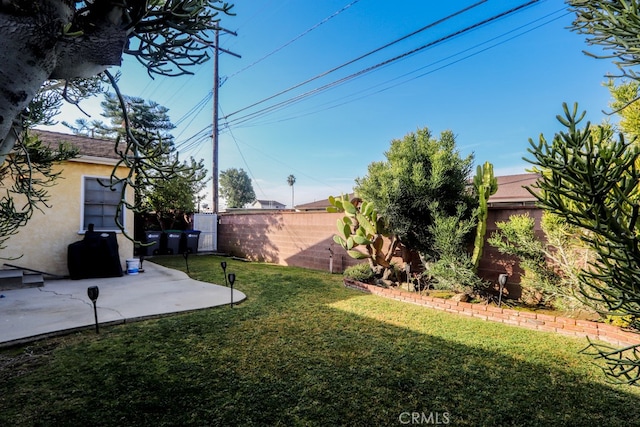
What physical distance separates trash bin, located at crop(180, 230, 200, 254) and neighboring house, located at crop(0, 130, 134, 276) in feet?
13.2

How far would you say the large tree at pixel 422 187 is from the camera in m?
5.70

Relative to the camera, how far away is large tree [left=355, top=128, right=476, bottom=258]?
5705 millimetres

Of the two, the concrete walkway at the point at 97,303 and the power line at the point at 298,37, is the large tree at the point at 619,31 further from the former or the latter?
the power line at the point at 298,37

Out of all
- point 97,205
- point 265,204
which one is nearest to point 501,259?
point 97,205

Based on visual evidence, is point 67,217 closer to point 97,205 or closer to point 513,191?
point 97,205

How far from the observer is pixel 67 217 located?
7.59 m

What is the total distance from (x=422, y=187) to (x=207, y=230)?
1082 cm

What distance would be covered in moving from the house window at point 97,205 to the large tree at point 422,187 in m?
7.06

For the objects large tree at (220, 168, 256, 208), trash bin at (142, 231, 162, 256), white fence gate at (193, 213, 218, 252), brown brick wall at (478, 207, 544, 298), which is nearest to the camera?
brown brick wall at (478, 207, 544, 298)

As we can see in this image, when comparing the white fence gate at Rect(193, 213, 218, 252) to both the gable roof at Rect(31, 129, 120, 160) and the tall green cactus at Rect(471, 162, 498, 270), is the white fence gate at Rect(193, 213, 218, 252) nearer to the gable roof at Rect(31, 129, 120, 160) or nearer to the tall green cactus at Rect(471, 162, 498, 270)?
the gable roof at Rect(31, 129, 120, 160)

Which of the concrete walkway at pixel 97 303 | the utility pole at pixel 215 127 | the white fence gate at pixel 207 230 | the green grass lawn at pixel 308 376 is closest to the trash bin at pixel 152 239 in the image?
the white fence gate at pixel 207 230

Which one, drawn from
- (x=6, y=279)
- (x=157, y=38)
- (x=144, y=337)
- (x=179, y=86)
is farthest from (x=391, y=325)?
(x=179, y=86)

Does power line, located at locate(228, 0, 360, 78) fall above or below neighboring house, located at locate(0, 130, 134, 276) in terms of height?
above

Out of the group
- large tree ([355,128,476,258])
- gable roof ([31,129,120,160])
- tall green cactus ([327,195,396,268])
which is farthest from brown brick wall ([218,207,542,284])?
gable roof ([31,129,120,160])
